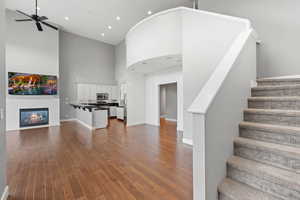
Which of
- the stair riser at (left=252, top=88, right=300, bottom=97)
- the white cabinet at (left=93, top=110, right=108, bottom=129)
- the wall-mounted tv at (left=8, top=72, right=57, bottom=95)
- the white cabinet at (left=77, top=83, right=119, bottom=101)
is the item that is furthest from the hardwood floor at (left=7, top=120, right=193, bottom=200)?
the white cabinet at (left=77, top=83, right=119, bottom=101)

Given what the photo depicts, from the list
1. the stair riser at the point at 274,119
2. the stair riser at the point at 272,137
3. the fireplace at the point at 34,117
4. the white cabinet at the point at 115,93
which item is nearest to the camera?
the stair riser at the point at 272,137

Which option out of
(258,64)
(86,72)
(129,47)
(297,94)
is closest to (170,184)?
(297,94)

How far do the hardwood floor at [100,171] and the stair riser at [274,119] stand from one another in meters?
1.32

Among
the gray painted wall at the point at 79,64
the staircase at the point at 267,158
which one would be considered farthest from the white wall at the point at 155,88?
the gray painted wall at the point at 79,64

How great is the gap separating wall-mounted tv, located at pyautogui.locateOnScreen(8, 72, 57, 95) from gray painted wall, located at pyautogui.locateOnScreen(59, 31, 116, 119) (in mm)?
1223

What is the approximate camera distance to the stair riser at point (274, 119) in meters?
1.65

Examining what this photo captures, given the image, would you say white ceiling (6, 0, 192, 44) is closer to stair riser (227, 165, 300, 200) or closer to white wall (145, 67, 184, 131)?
white wall (145, 67, 184, 131)

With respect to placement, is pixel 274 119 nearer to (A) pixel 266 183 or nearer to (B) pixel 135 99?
(A) pixel 266 183

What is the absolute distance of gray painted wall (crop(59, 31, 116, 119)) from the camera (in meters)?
8.38

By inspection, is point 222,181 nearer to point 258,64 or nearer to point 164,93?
point 258,64

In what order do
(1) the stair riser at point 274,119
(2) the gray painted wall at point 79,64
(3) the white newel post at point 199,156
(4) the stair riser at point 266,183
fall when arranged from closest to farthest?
(4) the stair riser at point 266,183 → (3) the white newel post at point 199,156 → (1) the stair riser at point 274,119 → (2) the gray painted wall at point 79,64

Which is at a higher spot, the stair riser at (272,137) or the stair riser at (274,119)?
the stair riser at (274,119)

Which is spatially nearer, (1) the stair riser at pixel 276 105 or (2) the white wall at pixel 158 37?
(1) the stair riser at pixel 276 105

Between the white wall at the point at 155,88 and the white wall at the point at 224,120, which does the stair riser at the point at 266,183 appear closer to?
the white wall at the point at 224,120
